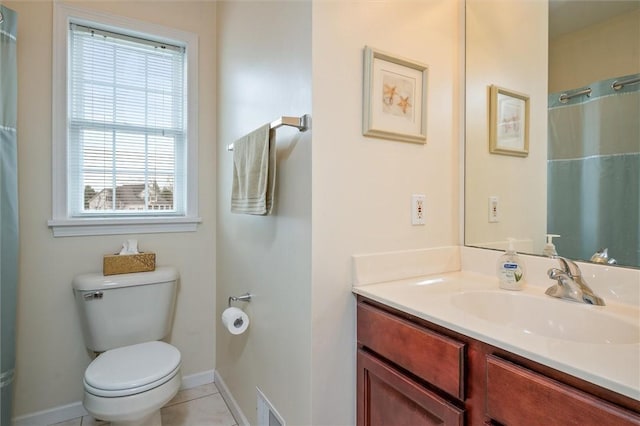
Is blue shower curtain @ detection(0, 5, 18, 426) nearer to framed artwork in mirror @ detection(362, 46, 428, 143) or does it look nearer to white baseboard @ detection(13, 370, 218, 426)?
white baseboard @ detection(13, 370, 218, 426)

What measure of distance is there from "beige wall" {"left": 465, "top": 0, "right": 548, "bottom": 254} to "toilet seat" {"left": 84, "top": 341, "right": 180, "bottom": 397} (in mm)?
1462

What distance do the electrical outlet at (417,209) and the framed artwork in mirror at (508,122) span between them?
0.40 meters

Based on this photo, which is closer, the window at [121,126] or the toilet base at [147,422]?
the toilet base at [147,422]

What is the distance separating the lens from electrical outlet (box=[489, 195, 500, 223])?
4.61ft

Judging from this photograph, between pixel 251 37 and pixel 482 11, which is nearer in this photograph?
pixel 482 11

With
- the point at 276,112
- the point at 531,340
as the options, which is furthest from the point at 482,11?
the point at 531,340

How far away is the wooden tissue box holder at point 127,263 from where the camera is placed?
1789mm

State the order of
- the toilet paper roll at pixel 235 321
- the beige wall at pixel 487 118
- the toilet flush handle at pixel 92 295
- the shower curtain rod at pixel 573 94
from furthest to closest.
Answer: the toilet flush handle at pixel 92 295
the toilet paper roll at pixel 235 321
the beige wall at pixel 487 118
the shower curtain rod at pixel 573 94

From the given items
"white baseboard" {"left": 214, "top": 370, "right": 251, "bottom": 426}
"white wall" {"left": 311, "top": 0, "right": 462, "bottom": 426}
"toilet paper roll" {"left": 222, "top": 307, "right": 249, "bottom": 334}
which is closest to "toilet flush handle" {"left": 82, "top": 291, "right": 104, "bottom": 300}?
"toilet paper roll" {"left": 222, "top": 307, "right": 249, "bottom": 334}

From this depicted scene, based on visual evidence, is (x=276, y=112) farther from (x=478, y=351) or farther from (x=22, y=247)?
(x=22, y=247)

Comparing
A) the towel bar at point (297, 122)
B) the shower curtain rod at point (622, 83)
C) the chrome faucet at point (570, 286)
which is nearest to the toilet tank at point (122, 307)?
the towel bar at point (297, 122)

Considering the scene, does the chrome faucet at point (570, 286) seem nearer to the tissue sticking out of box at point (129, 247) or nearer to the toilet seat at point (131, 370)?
the toilet seat at point (131, 370)

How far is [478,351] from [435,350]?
121 mm

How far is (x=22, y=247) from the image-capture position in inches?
66.9
